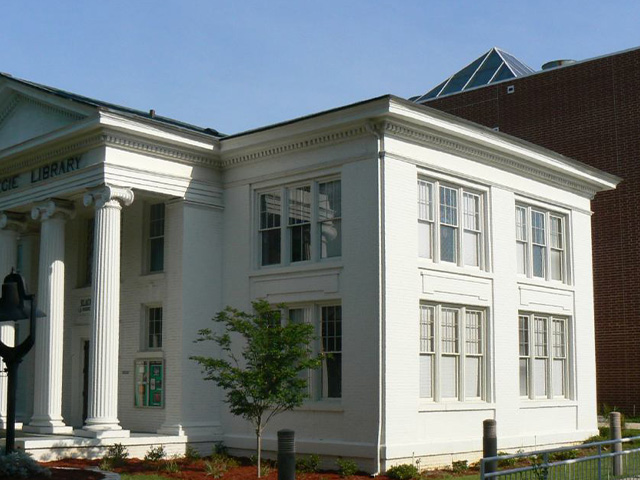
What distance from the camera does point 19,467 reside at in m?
14.2

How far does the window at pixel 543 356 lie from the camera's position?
24.5 meters

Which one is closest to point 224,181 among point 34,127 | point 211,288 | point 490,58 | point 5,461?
point 211,288

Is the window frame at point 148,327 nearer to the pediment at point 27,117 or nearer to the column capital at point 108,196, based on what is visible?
the column capital at point 108,196

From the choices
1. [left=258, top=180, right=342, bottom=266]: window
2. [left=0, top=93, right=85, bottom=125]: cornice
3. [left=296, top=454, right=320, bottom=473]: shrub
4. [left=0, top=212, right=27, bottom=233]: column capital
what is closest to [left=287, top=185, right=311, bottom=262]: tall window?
[left=258, top=180, right=342, bottom=266]: window

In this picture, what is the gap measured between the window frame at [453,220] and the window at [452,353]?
4.08 feet

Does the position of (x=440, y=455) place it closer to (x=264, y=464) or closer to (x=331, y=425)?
(x=331, y=425)

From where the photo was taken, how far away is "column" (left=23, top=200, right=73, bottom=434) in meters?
22.9

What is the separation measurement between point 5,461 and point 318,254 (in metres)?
9.60

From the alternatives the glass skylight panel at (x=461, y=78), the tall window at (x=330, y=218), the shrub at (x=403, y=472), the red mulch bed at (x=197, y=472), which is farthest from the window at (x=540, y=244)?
the glass skylight panel at (x=461, y=78)

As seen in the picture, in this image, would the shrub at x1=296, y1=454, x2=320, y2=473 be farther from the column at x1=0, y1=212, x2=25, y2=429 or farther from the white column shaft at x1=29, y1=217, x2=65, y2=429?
the column at x1=0, y1=212, x2=25, y2=429

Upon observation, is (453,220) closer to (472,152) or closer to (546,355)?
(472,152)

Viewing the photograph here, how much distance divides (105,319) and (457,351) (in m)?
8.34

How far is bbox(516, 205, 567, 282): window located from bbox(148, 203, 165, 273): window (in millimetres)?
9506

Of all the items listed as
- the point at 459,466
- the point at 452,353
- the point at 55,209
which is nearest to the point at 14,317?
the point at 55,209
